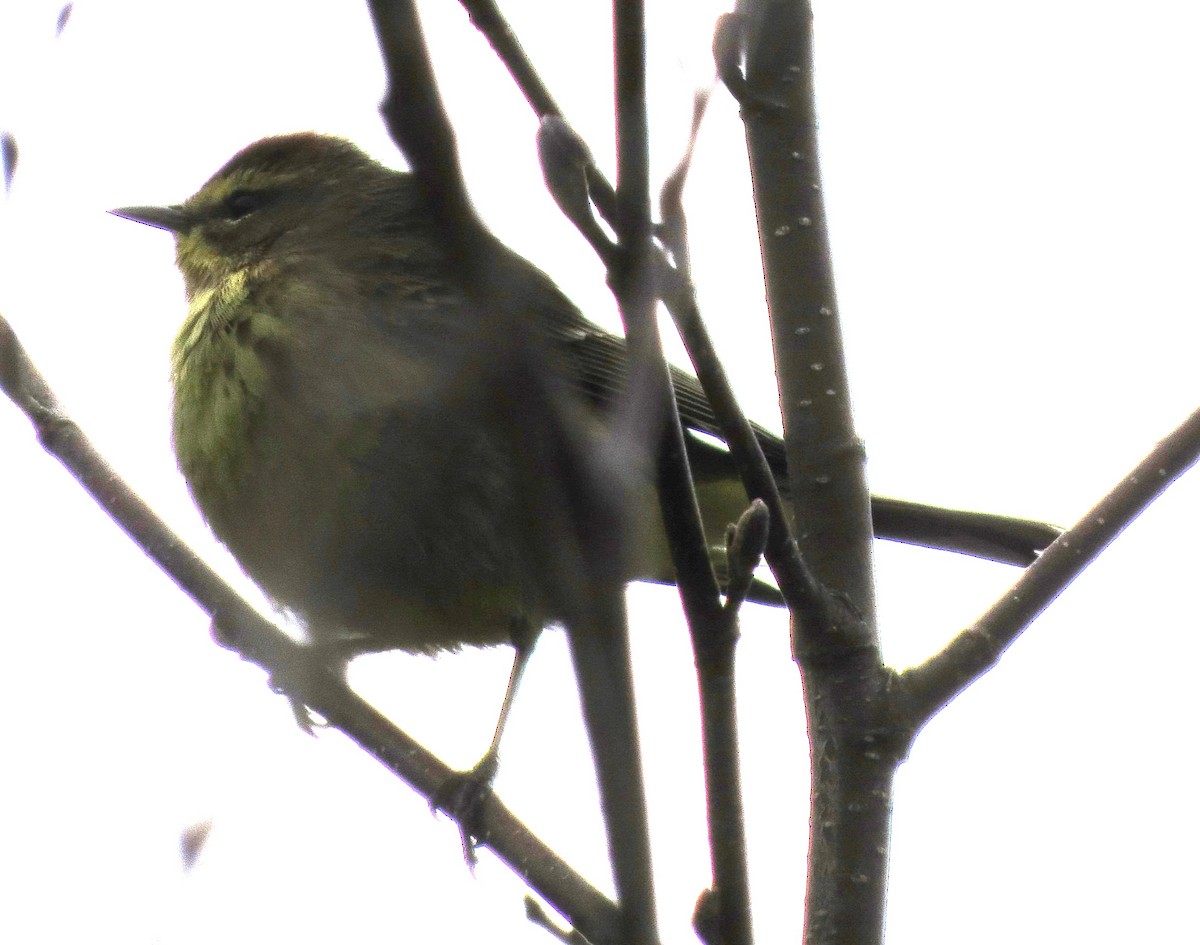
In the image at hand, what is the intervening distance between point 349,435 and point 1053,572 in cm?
190

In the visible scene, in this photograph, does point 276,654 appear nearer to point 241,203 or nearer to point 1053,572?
point 1053,572

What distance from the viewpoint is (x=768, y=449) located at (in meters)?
4.93

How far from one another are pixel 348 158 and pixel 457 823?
308 cm

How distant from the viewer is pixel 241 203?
546 centimetres

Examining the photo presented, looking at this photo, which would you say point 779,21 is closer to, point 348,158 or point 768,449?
point 768,449

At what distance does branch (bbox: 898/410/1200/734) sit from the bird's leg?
3.75ft

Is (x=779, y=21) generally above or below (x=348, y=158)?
below

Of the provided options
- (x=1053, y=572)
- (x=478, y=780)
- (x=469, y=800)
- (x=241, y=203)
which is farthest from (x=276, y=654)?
(x=241, y=203)

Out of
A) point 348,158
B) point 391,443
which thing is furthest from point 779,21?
point 348,158

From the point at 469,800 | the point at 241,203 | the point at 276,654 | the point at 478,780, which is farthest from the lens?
the point at 241,203

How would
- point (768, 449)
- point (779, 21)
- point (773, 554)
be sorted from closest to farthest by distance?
point (773, 554) → point (779, 21) → point (768, 449)

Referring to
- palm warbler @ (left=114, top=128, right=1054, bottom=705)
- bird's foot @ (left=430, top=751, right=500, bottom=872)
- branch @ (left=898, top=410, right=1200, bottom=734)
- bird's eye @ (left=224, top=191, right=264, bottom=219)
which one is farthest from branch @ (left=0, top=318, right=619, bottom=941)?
bird's eye @ (left=224, top=191, right=264, bottom=219)

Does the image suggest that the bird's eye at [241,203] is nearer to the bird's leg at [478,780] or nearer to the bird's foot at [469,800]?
the bird's leg at [478,780]

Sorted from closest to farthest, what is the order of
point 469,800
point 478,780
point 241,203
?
point 469,800 → point 478,780 → point 241,203
